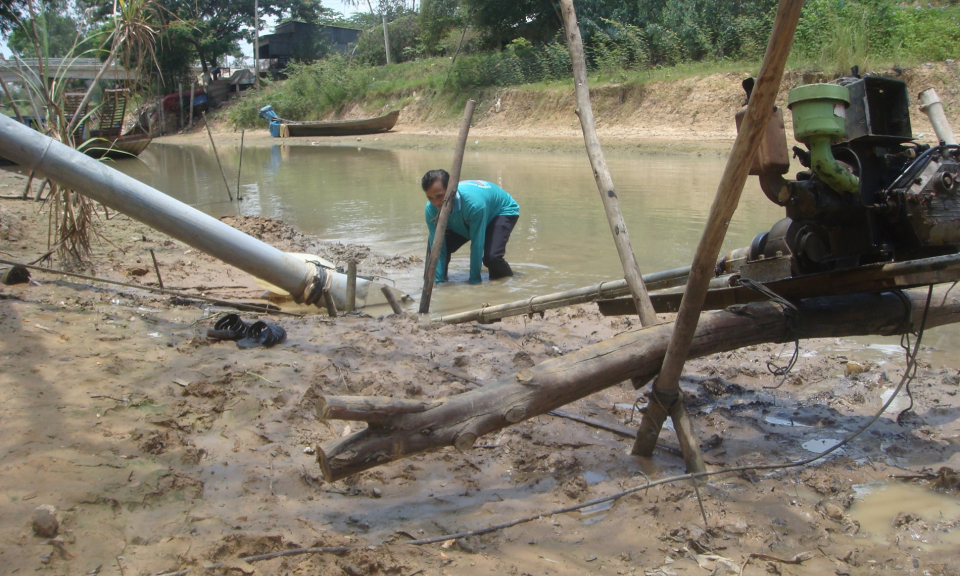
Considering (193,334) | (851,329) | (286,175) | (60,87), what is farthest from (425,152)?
(851,329)

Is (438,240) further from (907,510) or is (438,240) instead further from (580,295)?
(907,510)

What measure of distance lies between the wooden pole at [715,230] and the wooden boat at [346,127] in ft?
80.3

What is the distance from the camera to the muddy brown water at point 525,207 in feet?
20.9

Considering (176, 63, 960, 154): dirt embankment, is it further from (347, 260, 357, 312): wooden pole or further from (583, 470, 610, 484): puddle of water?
(583, 470, 610, 484): puddle of water

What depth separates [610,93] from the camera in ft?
64.4

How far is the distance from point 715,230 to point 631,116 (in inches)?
686

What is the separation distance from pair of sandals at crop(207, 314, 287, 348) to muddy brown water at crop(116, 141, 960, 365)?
1993mm

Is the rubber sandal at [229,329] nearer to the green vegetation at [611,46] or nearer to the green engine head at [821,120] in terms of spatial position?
the green engine head at [821,120]

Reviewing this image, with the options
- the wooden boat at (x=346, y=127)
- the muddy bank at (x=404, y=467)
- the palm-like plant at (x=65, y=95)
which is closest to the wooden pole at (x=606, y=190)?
the muddy bank at (x=404, y=467)

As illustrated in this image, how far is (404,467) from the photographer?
2.61 meters

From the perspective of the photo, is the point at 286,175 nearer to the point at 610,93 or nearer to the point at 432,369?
the point at 610,93

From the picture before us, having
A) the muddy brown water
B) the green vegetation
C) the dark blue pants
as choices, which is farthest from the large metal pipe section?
the green vegetation

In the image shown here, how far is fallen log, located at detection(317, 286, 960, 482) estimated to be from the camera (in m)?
1.97

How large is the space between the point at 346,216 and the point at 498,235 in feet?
13.4
